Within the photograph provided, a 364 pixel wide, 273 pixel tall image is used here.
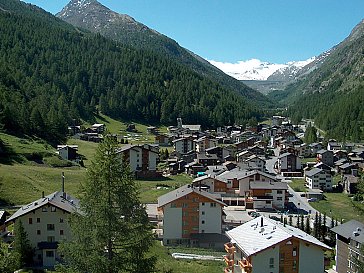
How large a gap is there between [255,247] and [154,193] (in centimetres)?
3657

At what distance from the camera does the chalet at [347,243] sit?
113ft

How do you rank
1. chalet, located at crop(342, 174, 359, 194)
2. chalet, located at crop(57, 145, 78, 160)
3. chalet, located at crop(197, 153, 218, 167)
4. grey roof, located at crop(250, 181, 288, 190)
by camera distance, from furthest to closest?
chalet, located at crop(197, 153, 218, 167)
chalet, located at crop(57, 145, 78, 160)
chalet, located at crop(342, 174, 359, 194)
grey roof, located at crop(250, 181, 288, 190)

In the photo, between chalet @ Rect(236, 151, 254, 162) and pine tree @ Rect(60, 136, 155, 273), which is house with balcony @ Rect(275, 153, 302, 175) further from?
pine tree @ Rect(60, 136, 155, 273)

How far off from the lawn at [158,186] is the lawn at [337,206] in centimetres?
2234

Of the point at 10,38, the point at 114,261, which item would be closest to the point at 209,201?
the point at 114,261

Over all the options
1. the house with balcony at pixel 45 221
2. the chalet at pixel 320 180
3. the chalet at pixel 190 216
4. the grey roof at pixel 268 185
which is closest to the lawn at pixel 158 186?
the chalet at pixel 190 216

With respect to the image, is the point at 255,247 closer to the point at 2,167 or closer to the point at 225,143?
the point at 2,167

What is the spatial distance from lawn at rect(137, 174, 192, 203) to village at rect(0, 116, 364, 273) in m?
3.06

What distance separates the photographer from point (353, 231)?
35.4 m

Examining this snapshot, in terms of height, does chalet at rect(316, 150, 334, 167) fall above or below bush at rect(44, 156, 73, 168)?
below

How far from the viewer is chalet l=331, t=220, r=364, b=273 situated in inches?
1352

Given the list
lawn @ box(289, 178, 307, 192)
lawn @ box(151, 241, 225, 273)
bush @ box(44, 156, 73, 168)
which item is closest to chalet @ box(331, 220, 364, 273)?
lawn @ box(151, 241, 225, 273)

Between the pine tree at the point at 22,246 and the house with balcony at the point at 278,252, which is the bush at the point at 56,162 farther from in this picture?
the house with balcony at the point at 278,252

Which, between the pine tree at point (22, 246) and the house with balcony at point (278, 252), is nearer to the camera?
the house with balcony at point (278, 252)
